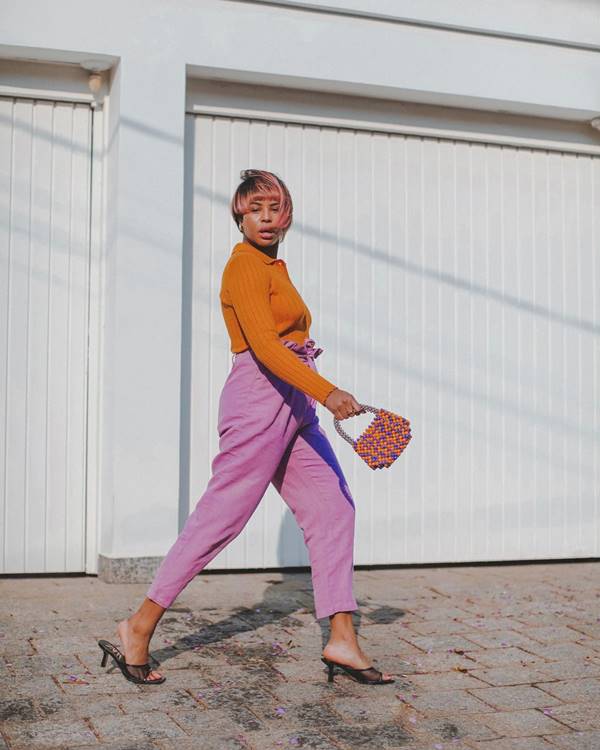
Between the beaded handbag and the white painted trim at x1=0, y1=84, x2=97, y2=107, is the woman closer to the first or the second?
the beaded handbag

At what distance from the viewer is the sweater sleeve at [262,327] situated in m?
3.60

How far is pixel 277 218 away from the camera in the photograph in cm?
Answer: 387

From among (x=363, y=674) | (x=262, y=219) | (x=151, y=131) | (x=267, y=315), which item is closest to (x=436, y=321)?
(x=151, y=131)

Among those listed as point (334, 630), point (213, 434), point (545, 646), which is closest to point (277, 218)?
point (334, 630)

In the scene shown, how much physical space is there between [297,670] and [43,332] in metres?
2.71

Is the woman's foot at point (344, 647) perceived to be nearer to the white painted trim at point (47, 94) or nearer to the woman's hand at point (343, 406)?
the woman's hand at point (343, 406)

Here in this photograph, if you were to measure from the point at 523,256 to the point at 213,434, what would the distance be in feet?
7.51

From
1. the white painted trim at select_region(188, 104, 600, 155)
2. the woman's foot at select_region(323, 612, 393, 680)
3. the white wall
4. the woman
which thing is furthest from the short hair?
the white painted trim at select_region(188, 104, 600, 155)

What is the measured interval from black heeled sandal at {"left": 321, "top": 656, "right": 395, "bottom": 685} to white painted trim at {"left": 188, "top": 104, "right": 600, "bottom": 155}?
3.48 meters

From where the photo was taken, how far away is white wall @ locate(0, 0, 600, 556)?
18.7ft

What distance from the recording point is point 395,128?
21.5 ft

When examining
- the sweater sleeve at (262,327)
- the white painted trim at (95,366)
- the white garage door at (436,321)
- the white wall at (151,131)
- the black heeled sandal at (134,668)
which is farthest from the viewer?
the white garage door at (436,321)

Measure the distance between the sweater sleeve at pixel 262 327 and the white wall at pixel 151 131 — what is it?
200 cm

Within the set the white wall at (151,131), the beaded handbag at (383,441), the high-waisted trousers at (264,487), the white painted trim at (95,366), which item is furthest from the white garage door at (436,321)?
the beaded handbag at (383,441)
